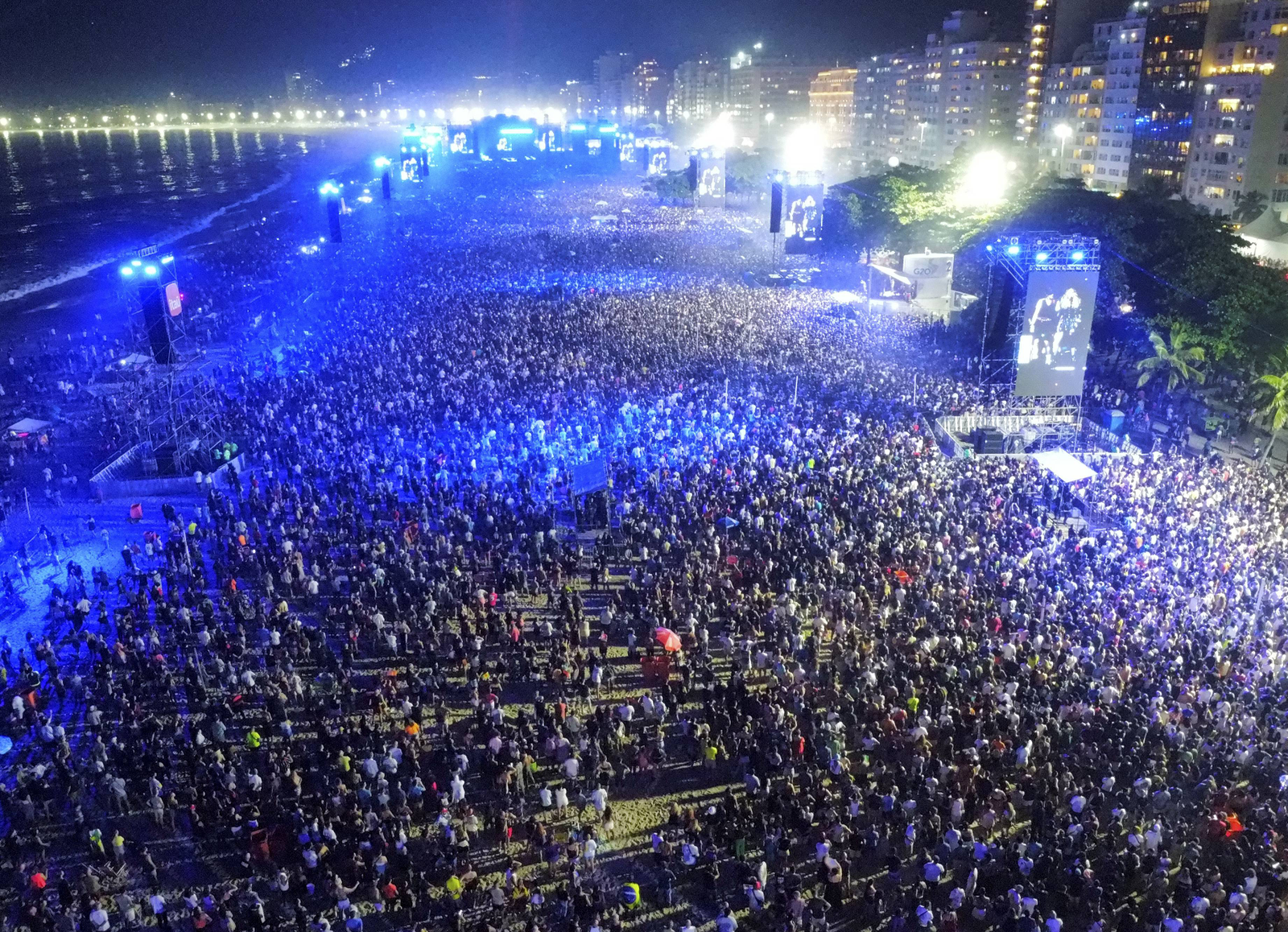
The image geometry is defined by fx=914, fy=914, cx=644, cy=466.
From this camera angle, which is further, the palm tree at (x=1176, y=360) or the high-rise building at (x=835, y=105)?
the high-rise building at (x=835, y=105)

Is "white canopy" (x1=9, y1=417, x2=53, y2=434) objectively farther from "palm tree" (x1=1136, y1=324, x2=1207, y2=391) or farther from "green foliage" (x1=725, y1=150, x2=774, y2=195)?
"green foliage" (x1=725, y1=150, x2=774, y2=195)

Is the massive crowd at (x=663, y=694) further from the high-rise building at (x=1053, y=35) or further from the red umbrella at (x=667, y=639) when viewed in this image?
the high-rise building at (x=1053, y=35)

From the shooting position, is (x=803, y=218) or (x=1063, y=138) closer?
(x=803, y=218)

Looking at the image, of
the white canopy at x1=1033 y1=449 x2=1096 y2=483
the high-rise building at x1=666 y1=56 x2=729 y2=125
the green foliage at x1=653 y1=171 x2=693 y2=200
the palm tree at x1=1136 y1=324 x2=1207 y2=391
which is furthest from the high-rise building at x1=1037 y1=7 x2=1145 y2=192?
the high-rise building at x1=666 y1=56 x2=729 y2=125

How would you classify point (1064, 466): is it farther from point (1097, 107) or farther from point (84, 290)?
point (1097, 107)

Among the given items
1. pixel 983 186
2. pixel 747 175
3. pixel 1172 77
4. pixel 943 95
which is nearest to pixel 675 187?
pixel 747 175

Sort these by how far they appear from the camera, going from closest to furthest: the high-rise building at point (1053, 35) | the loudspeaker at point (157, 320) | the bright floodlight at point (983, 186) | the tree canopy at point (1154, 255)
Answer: the loudspeaker at point (157, 320) → the tree canopy at point (1154, 255) → the bright floodlight at point (983, 186) → the high-rise building at point (1053, 35)

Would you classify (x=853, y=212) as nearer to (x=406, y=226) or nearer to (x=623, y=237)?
(x=623, y=237)

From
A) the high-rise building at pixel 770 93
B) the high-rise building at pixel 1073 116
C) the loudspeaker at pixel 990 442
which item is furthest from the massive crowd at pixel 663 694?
the high-rise building at pixel 770 93
